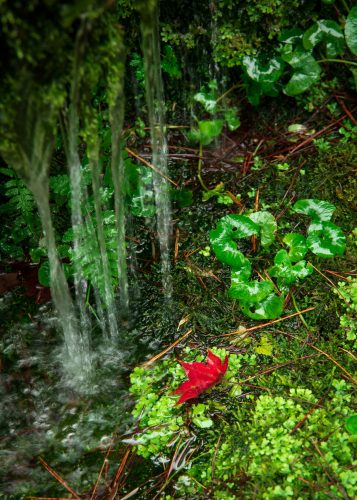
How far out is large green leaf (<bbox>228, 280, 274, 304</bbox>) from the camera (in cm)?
231

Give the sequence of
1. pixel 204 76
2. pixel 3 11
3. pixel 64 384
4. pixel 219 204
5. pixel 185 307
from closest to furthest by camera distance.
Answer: pixel 3 11 < pixel 64 384 < pixel 185 307 < pixel 219 204 < pixel 204 76

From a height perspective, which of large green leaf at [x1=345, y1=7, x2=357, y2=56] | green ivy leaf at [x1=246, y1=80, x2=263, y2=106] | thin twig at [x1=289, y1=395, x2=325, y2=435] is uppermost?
large green leaf at [x1=345, y1=7, x2=357, y2=56]

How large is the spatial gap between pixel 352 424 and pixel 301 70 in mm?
1944

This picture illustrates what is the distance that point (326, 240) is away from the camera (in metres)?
2.43

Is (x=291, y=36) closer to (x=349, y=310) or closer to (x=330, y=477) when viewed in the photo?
(x=349, y=310)

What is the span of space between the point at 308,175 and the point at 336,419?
55.3 inches

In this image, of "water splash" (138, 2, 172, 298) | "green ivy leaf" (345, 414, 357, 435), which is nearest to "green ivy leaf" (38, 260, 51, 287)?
"water splash" (138, 2, 172, 298)

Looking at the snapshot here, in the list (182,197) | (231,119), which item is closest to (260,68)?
(231,119)

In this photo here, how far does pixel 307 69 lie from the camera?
9.43 feet

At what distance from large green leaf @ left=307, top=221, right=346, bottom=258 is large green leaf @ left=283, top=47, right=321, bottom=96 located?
2.99ft

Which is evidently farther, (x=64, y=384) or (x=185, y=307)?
(x=185, y=307)

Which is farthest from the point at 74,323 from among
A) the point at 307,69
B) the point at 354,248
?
the point at 307,69

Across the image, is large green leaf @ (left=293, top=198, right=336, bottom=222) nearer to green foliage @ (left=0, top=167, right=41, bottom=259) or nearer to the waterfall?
the waterfall

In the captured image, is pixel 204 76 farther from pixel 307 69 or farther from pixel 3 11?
pixel 3 11
